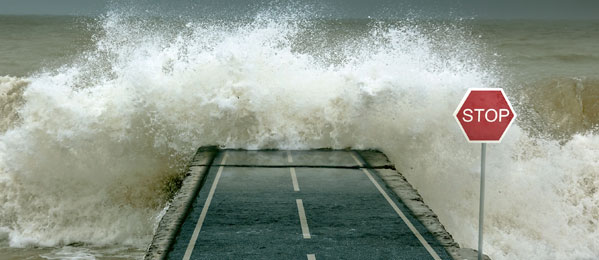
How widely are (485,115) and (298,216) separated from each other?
3.80m

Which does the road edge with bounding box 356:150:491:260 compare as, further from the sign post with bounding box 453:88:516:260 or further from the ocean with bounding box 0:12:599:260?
the ocean with bounding box 0:12:599:260

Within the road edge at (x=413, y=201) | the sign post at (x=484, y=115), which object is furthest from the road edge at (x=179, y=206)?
the sign post at (x=484, y=115)

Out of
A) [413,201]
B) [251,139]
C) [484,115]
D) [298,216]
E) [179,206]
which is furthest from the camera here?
[251,139]

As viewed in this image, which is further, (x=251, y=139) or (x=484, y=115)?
(x=251, y=139)

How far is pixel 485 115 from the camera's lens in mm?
11047

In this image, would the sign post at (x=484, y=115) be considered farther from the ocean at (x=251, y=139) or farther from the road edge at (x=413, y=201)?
the ocean at (x=251, y=139)

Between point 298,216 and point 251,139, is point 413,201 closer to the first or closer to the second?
point 298,216

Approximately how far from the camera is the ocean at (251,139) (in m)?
18.3

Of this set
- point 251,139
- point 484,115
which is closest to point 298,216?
point 484,115

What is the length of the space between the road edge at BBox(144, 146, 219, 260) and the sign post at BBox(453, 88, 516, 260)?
463cm

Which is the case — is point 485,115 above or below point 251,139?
above

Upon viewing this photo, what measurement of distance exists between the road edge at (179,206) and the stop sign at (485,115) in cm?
465

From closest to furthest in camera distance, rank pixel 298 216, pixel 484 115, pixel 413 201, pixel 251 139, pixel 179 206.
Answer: pixel 484 115
pixel 298 216
pixel 179 206
pixel 413 201
pixel 251 139

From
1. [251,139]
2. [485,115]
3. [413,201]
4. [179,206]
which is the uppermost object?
[485,115]
